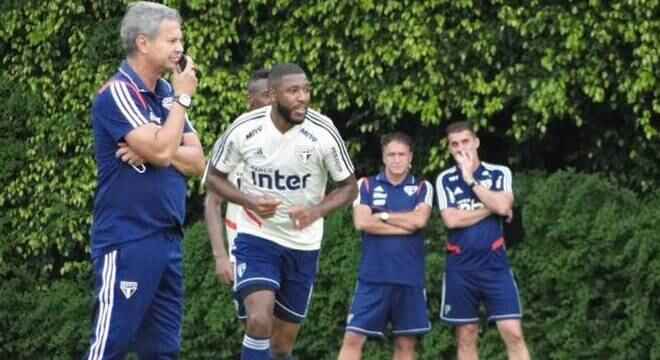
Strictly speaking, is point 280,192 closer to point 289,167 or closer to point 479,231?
point 289,167

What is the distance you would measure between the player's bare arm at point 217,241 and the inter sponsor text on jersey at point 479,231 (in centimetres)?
230

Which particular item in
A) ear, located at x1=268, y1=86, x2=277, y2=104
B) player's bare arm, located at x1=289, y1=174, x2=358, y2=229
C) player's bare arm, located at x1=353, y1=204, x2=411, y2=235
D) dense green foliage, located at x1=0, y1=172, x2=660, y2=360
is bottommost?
dense green foliage, located at x1=0, y1=172, x2=660, y2=360

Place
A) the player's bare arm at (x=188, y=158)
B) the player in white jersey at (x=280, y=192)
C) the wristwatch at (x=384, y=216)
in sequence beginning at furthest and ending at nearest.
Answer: the wristwatch at (x=384, y=216) → the player in white jersey at (x=280, y=192) → the player's bare arm at (x=188, y=158)

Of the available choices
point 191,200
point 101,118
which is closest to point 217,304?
point 191,200

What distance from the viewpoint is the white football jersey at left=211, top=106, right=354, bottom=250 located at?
1062 centimetres

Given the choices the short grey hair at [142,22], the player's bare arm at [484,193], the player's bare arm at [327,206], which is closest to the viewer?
the short grey hair at [142,22]

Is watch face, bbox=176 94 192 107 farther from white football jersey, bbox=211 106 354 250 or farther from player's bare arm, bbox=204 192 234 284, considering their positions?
player's bare arm, bbox=204 192 234 284

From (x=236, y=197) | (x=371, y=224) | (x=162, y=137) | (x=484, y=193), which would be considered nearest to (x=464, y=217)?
(x=484, y=193)

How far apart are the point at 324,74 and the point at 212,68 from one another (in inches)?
44.5

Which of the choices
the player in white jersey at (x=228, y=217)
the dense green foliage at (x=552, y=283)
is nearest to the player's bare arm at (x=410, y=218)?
the dense green foliage at (x=552, y=283)

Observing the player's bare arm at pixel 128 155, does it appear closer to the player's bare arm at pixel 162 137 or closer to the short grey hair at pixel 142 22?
the player's bare arm at pixel 162 137

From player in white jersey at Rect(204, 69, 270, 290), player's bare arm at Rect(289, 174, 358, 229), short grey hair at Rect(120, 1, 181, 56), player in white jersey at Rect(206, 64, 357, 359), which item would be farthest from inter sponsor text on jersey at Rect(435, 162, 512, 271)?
short grey hair at Rect(120, 1, 181, 56)

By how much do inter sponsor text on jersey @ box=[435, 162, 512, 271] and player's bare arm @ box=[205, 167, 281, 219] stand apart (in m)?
2.80

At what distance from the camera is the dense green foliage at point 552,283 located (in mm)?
13492
